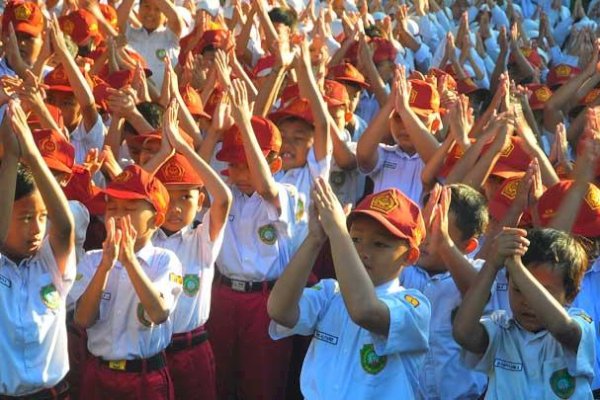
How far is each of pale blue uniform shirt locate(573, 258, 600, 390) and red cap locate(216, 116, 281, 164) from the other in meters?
1.57

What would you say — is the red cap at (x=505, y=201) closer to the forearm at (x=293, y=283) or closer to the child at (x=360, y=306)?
the child at (x=360, y=306)

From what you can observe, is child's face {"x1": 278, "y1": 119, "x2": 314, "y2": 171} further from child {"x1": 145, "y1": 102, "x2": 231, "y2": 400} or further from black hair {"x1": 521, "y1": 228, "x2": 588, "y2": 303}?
black hair {"x1": 521, "y1": 228, "x2": 588, "y2": 303}

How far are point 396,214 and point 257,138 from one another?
1.56m

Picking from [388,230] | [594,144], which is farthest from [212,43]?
[388,230]

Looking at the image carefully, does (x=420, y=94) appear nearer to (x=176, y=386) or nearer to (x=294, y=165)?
(x=294, y=165)

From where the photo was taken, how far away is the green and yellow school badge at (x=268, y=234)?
4625mm

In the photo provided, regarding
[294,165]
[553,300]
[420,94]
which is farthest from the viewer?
[420,94]

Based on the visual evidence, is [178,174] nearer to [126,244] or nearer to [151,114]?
[126,244]

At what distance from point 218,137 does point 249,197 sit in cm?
36

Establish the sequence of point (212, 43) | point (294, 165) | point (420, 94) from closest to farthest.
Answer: point (294, 165), point (420, 94), point (212, 43)

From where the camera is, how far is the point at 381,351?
312 centimetres

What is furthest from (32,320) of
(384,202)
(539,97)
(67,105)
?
(539,97)

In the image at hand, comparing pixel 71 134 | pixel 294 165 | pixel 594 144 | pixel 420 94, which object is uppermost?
pixel 594 144

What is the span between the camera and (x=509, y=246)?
2.98 m
